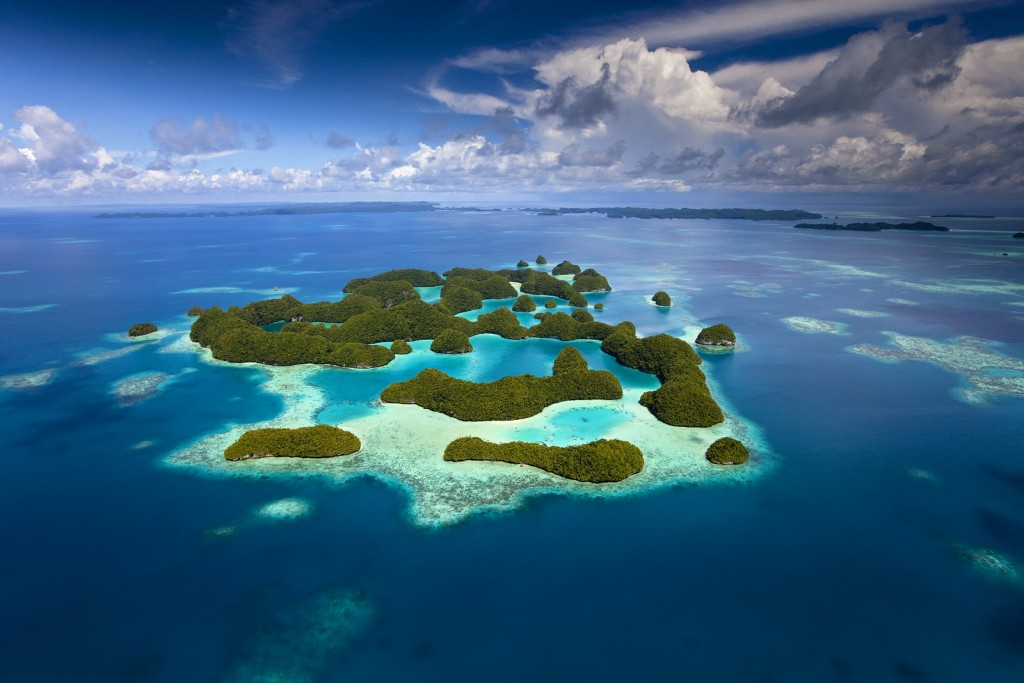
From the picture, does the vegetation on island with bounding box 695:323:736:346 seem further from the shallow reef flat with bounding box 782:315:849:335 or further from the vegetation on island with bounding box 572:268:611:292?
the vegetation on island with bounding box 572:268:611:292

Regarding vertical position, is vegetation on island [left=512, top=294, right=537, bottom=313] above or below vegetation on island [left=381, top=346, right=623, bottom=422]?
below

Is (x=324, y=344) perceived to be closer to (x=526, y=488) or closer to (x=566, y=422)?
(x=566, y=422)

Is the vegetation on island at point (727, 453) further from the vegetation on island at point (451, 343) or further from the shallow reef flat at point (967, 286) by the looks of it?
the shallow reef flat at point (967, 286)

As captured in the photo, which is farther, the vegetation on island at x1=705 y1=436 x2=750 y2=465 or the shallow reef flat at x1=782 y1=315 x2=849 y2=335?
the shallow reef flat at x1=782 y1=315 x2=849 y2=335

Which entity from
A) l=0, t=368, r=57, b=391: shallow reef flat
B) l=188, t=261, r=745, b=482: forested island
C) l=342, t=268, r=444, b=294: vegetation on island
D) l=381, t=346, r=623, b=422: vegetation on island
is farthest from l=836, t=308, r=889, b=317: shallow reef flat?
l=0, t=368, r=57, b=391: shallow reef flat

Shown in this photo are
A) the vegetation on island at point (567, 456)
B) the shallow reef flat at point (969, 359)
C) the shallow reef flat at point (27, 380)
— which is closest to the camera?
the vegetation on island at point (567, 456)

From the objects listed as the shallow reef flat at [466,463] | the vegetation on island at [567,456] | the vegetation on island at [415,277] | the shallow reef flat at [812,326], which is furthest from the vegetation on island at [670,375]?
the vegetation on island at [415,277]

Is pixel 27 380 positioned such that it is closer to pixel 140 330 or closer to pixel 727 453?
pixel 140 330
